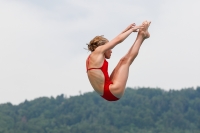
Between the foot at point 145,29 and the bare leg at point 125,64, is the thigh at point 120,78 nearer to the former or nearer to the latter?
the bare leg at point 125,64

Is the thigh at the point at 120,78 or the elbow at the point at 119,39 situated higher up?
the elbow at the point at 119,39

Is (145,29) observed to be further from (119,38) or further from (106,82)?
(106,82)

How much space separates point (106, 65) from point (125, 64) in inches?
18.3

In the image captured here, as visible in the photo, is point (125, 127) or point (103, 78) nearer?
point (103, 78)

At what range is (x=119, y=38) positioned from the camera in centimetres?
1598

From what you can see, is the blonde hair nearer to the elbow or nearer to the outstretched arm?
the outstretched arm

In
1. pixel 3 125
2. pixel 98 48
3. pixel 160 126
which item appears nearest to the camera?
pixel 98 48

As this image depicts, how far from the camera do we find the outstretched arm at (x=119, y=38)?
1597cm

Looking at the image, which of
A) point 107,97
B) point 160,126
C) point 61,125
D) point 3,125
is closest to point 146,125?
point 160,126

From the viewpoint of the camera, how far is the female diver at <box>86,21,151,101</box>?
53.9 ft

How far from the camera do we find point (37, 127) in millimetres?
188125

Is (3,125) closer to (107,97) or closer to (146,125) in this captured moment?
(146,125)

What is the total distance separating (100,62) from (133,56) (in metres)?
0.81

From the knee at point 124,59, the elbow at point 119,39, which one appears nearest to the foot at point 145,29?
the knee at point 124,59
